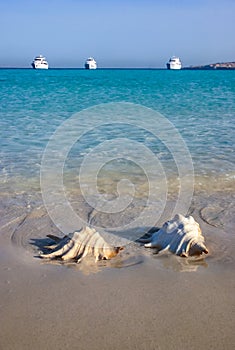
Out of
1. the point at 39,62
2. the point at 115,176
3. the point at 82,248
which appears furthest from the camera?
the point at 39,62

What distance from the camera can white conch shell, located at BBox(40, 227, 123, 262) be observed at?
A: 3604mm

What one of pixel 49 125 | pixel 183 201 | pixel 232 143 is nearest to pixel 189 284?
pixel 183 201

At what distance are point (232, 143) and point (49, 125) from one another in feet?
17.5

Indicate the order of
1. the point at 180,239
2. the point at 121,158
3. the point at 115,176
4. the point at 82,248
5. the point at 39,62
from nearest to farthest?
1. the point at 82,248
2. the point at 180,239
3. the point at 115,176
4. the point at 121,158
5. the point at 39,62

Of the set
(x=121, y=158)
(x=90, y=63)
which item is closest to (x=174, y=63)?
(x=90, y=63)

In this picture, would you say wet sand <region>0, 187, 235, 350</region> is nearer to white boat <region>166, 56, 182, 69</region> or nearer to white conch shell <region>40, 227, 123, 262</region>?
white conch shell <region>40, 227, 123, 262</region>

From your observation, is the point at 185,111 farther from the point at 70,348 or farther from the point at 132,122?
the point at 70,348

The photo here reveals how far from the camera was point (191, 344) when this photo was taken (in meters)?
2.44

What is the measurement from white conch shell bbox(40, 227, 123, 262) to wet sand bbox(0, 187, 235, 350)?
4.4 inches

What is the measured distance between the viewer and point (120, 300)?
2.92 m

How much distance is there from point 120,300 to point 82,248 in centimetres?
80

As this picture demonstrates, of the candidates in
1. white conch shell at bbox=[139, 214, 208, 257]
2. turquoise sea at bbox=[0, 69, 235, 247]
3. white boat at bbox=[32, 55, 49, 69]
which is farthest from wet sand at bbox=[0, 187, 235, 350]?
white boat at bbox=[32, 55, 49, 69]

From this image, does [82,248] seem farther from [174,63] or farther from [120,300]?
[174,63]

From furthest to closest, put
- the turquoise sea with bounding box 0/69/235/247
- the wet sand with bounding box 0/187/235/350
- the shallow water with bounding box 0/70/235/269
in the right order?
1. the turquoise sea with bounding box 0/69/235/247
2. the shallow water with bounding box 0/70/235/269
3. the wet sand with bounding box 0/187/235/350
